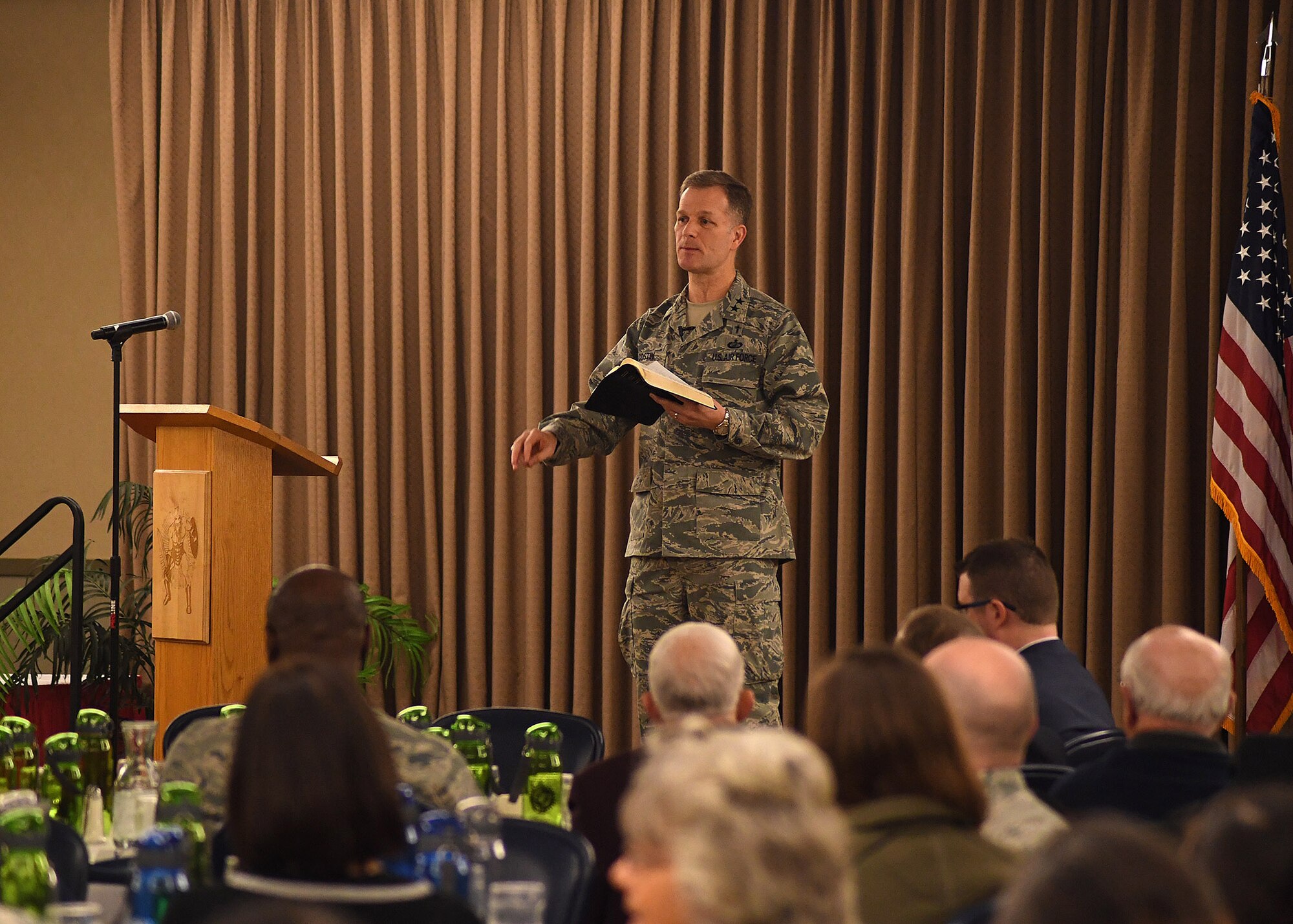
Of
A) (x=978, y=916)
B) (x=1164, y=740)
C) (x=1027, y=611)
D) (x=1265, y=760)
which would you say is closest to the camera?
(x=978, y=916)

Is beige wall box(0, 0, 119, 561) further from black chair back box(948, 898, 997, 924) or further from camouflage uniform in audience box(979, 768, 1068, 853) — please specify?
black chair back box(948, 898, 997, 924)

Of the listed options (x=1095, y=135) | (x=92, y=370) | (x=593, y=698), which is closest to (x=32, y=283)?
(x=92, y=370)

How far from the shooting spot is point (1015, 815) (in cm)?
214

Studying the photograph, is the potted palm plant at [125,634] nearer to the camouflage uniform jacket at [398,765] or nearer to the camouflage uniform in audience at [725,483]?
the camouflage uniform in audience at [725,483]

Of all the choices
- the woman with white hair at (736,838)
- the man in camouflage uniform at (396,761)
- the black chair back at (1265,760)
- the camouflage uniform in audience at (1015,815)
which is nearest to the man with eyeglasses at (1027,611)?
the black chair back at (1265,760)

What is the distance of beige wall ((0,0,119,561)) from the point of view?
7.31 metres

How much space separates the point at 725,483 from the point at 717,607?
358mm

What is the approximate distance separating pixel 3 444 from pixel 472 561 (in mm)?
2757

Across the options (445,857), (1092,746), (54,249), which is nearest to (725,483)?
(1092,746)

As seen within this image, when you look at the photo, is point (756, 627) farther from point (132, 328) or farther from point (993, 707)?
point (132, 328)

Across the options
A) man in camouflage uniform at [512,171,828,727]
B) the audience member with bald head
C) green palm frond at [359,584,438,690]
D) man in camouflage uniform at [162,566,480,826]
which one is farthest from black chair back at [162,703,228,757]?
green palm frond at [359,584,438,690]

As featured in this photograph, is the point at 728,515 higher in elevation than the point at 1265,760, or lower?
higher

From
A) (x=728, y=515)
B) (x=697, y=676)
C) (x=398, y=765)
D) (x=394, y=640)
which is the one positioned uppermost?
(x=728, y=515)

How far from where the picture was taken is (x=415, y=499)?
6.55 metres
